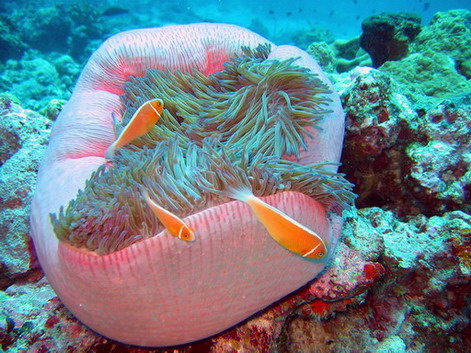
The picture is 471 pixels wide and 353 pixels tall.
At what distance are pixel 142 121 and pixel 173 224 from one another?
0.75 metres

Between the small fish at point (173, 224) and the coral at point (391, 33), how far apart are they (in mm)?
4557

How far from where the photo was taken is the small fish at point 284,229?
1.30m

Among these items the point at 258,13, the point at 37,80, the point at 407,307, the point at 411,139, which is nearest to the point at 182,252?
the point at 407,307

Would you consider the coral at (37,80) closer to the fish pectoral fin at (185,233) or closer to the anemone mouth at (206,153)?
the anemone mouth at (206,153)

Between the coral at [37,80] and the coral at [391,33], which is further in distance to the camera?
the coral at [37,80]

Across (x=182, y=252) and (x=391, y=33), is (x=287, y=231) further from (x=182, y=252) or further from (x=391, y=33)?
(x=391, y=33)

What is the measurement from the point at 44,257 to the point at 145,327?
64cm

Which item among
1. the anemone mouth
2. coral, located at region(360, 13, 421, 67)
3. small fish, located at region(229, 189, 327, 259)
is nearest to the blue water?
coral, located at region(360, 13, 421, 67)

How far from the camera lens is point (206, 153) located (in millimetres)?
1549

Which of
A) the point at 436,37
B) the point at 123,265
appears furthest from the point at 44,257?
the point at 436,37

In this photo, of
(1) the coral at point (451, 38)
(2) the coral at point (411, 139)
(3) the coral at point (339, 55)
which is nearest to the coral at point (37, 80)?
(3) the coral at point (339, 55)

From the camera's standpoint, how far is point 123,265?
53.0 inches

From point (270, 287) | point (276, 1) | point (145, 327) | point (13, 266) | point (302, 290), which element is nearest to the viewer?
point (145, 327)

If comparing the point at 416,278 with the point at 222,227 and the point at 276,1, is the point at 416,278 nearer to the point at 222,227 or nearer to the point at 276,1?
the point at 222,227
